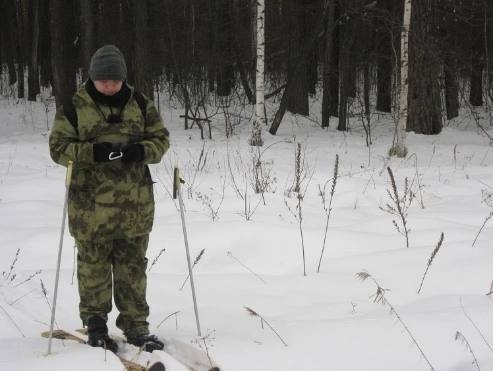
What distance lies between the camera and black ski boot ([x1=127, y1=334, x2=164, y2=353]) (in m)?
2.97

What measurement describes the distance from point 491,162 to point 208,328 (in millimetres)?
8023

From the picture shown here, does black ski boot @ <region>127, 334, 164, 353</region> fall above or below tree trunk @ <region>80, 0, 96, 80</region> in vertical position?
below

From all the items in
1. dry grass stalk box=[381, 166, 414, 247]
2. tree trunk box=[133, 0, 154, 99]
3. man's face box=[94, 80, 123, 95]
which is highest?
tree trunk box=[133, 0, 154, 99]

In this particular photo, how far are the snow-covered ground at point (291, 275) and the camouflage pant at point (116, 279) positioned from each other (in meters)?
0.24

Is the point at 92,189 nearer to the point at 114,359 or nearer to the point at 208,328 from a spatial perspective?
the point at 114,359

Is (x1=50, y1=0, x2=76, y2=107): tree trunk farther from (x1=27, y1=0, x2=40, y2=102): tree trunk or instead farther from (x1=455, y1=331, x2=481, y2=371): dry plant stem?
(x1=455, y1=331, x2=481, y2=371): dry plant stem

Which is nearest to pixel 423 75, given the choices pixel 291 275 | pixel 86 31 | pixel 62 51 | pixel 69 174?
pixel 86 31

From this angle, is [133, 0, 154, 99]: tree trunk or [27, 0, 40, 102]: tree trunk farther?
[27, 0, 40, 102]: tree trunk

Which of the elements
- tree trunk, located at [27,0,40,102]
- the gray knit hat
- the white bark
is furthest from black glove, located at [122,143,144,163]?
tree trunk, located at [27,0,40,102]

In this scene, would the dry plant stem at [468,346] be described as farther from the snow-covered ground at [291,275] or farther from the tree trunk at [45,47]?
the tree trunk at [45,47]

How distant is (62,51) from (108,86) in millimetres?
12555

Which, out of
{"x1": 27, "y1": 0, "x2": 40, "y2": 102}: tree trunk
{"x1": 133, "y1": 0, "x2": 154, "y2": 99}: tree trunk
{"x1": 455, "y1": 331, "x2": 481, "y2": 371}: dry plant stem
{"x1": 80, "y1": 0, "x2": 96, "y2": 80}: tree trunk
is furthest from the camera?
{"x1": 27, "y1": 0, "x2": 40, "y2": 102}: tree trunk

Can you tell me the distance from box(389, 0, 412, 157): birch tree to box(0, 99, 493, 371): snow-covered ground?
4.57 ft

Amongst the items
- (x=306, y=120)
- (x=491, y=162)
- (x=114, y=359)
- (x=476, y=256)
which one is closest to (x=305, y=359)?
(x=114, y=359)
